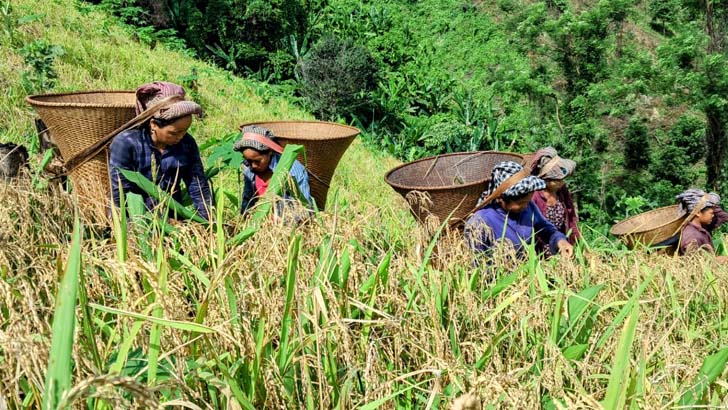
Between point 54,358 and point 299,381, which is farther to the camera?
point 299,381

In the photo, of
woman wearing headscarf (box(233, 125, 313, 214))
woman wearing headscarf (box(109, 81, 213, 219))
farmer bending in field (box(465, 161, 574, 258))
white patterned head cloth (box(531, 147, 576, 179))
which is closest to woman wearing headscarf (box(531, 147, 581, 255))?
white patterned head cloth (box(531, 147, 576, 179))

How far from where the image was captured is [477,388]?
43.1 inches

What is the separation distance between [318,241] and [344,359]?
Result: 0.46m

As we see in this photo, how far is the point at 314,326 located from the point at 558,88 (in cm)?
1094

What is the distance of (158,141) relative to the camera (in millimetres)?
2572

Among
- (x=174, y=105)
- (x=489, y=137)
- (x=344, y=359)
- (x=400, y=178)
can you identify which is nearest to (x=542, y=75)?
(x=489, y=137)

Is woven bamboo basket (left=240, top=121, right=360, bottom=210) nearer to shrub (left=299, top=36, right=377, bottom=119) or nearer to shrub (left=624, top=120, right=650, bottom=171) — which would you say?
shrub (left=299, top=36, right=377, bottom=119)

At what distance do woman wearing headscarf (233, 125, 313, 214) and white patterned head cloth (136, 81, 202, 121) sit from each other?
0.29m

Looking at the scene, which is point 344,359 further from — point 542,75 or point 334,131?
point 542,75

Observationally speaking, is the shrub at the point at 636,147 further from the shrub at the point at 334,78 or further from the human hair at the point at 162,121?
the human hair at the point at 162,121

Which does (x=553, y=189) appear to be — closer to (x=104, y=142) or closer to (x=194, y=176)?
(x=194, y=176)

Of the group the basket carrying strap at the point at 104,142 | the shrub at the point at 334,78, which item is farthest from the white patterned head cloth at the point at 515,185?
the shrub at the point at 334,78

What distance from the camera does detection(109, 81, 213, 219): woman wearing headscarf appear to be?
246 cm

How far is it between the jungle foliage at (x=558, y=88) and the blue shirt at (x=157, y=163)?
22.6ft
